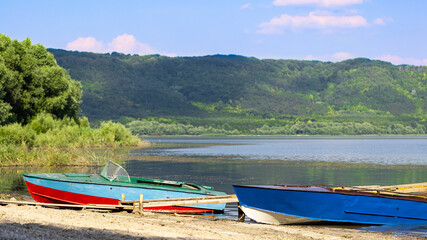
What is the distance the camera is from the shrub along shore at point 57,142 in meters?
37.7

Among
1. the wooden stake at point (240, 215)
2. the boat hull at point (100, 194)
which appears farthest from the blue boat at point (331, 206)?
the boat hull at point (100, 194)

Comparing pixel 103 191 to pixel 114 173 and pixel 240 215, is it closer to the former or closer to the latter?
pixel 114 173

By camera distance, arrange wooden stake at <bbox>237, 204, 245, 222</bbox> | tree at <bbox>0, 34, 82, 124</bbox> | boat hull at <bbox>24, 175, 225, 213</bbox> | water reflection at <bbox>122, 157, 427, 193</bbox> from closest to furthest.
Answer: wooden stake at <bbox>237, 204, 245, 222</bbox>
boat hull at <bbox>24, 175, 225, 213</bbox>
water reflection at <bbox>122, 157, 427, 193</bbox>
tree at <bbox>0, 34, 82, 124</bbox>

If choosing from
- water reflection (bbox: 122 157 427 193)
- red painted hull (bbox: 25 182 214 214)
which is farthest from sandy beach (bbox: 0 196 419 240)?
water reflection (bbox: 122 157 427 193)

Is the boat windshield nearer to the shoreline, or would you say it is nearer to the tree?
the shoreline

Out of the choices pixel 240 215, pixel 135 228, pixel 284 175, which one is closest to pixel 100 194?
pixel 240 215

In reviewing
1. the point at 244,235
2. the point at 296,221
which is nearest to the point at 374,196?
the point at 296,221

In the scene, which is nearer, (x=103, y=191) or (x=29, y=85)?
(x=103, y=191)

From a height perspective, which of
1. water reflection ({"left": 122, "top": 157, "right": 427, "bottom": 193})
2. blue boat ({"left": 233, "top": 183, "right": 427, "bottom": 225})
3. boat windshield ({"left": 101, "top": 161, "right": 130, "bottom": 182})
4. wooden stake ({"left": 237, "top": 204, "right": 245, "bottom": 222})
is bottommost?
water reflection ({"left": 122, "top": 157, "right": 427, "bottom": 193})

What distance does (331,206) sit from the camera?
17922 mm

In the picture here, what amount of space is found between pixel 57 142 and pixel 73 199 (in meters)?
38.6

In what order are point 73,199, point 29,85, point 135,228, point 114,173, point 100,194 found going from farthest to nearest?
point 29,85
point 114,173
point 73,199
point 100,194
point 135,228

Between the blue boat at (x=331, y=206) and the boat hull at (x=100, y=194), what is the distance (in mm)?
2691

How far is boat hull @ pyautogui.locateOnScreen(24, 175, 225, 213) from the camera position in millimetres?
19969
